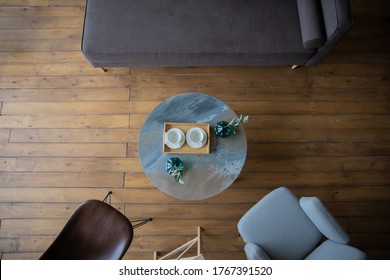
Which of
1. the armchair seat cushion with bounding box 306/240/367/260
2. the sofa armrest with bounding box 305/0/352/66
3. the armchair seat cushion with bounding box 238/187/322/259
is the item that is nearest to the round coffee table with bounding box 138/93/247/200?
the armchair seat cushion with bounding box 238/187/322/259

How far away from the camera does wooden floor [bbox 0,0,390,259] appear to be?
2.22 meters

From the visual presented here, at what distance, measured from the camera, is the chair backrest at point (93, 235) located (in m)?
1.73

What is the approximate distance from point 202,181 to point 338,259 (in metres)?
0.93

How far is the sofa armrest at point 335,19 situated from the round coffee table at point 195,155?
0.89 metres

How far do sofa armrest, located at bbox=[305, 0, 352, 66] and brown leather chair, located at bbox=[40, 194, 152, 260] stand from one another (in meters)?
1.85

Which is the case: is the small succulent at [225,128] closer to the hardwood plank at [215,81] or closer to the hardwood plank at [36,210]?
the hardwood plank at [215,81]

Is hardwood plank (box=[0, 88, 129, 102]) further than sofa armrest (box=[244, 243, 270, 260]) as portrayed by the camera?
Yes

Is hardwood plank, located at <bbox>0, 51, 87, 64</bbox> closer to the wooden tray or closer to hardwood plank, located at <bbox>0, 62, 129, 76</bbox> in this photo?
hardwood plank, located at <bbox>0, 62, 129, 76</bbox>

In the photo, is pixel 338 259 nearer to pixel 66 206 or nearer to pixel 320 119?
pixel 320 119

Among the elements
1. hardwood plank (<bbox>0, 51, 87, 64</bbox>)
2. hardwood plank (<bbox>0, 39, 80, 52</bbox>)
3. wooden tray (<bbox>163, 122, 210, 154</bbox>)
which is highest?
hardwood plank (<bbox>0, 39, 80, 52</bbox>)

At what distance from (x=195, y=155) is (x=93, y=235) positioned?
2.62 feet

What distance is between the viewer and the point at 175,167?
5.80 feet

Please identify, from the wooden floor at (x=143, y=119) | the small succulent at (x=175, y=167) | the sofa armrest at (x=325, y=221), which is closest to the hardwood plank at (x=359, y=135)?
the wooden floor at (x=143, y=119)
